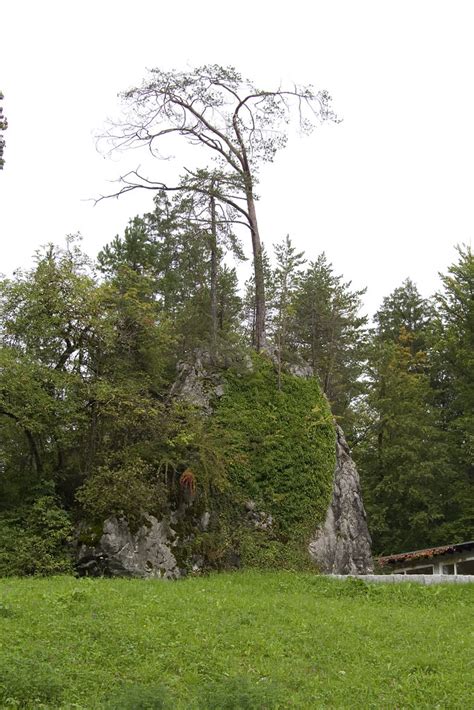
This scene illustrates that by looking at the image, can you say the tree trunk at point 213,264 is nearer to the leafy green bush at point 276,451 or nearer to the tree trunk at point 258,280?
the tree trunk at point 258,280

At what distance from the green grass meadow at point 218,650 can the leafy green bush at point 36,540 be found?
2138mm

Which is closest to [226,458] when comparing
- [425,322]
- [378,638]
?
[378,638]

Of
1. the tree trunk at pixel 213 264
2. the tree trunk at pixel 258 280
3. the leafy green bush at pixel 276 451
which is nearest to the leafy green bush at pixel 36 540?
the leafy green bush at pixel 276 451

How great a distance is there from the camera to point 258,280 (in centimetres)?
2427

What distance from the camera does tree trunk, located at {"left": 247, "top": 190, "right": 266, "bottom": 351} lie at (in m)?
23.7

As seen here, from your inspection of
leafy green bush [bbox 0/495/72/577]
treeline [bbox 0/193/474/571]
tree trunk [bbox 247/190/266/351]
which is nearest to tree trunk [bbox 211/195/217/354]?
treeline [bbox 0/193/474/571]

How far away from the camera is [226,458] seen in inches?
698

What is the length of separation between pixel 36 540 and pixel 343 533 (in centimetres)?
859

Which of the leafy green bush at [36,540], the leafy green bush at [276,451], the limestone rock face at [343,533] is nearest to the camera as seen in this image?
the leafy green bush at [36,540]

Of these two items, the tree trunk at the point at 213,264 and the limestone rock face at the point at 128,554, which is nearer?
the limestone rock face at the point at 128,554

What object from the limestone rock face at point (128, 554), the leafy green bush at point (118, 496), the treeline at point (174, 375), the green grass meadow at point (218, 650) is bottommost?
the green grass meadow at point (218, 650)

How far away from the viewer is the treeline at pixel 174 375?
1702 cm

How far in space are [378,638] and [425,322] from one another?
2839cm

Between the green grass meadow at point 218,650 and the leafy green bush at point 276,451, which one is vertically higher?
the leafy green bush at point 276,451
